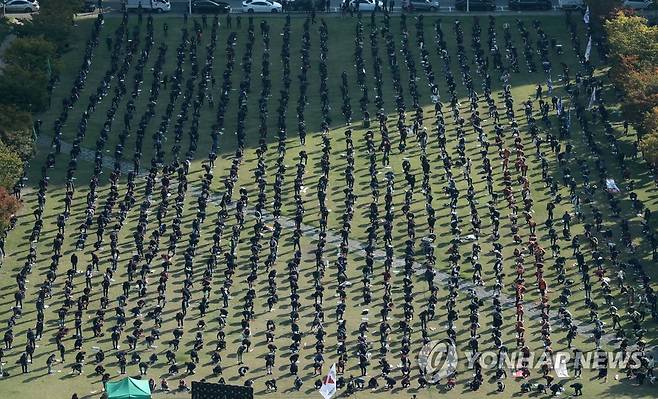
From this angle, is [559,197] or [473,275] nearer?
[473,275]

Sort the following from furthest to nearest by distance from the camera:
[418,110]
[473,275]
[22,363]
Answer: [418,110], [473,275], [22,363]

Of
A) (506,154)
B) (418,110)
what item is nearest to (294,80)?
(418,110)

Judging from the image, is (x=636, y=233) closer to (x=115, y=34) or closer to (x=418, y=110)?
(x=418, y=110)

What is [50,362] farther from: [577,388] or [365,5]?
[365,5]

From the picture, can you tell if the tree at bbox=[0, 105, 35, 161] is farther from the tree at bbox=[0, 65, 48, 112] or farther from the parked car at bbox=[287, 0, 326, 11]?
the parked car at bbox=[287, 0, 326, 11]

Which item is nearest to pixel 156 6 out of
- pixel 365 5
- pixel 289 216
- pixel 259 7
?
pixel 259 7

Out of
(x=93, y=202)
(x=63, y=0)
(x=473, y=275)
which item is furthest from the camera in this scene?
(x=63, y=0)
